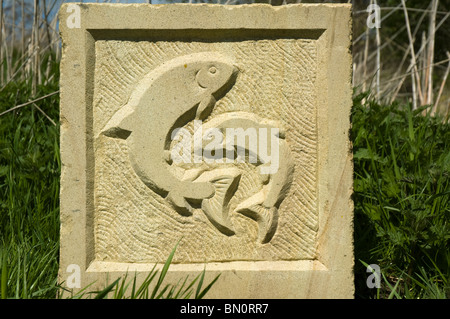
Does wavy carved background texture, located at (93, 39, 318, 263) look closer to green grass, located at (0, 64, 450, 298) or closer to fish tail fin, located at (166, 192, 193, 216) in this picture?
fish tail fin, located at (166, 192, 193, 216)

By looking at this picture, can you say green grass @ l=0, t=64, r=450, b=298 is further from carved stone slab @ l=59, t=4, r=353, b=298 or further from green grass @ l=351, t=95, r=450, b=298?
carved stone slab @ l=59, t=4, r=353, b=298

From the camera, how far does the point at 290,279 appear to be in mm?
1679

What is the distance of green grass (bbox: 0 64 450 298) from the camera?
168 centimetres

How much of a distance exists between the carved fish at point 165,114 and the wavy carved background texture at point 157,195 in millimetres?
34

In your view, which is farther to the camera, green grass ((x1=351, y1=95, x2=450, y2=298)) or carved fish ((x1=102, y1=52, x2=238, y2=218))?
green grass ((x1=351, y1=95, x2=450, y2=298))

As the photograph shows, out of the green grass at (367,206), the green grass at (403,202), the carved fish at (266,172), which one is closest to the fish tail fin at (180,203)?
the carved fish at (266,172)

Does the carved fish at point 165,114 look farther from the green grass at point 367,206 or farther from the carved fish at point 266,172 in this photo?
the green grass at point 367,206

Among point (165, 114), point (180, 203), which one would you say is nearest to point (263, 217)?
point (180, 203)

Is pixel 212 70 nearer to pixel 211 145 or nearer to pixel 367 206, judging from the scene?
pixel 211 145

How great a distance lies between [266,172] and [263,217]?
0.53 feet

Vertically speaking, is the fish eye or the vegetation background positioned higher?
the fish eye

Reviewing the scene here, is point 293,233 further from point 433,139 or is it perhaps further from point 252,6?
point 433,139

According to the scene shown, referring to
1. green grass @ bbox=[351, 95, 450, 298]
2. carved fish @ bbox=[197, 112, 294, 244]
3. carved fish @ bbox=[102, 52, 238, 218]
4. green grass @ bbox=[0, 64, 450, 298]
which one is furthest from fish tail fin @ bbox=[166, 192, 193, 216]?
green grass @ bbox=[351, 95, 450, 298]

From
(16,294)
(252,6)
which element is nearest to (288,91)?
(252,6)
